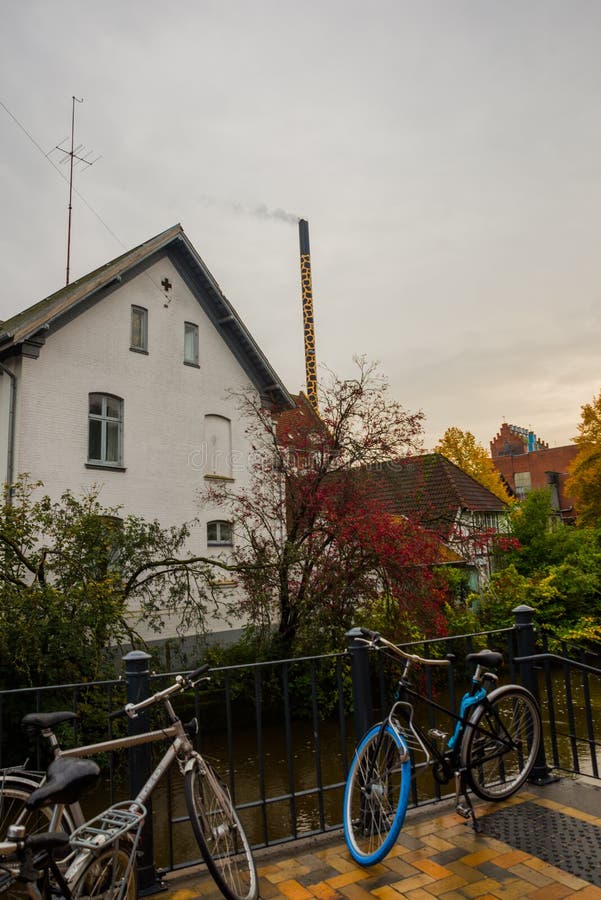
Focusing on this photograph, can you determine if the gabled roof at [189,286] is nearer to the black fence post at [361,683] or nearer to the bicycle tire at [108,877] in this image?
the black fence post at [361,683]

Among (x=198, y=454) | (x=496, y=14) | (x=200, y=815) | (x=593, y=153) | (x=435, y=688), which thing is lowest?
(x=435, y=688)

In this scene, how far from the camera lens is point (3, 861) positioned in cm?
253

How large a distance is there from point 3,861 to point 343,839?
2.17m

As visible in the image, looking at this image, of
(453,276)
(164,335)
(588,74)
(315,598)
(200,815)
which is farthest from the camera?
(164,335)

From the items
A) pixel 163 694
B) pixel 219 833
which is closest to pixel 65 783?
pixel 163 694

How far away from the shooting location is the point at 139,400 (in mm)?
17000

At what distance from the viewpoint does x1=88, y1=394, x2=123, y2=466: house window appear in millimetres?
15852

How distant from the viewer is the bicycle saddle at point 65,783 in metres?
2.29

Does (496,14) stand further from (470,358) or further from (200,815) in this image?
(470,358)

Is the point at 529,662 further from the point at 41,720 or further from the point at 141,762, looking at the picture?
the point at 41,720

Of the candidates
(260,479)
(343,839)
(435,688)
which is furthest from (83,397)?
(343,839)

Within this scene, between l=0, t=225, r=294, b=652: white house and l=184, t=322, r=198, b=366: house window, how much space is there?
0.10 ft

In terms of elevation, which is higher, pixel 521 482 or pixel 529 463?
pixel 529 463

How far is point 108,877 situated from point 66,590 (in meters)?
8.20
